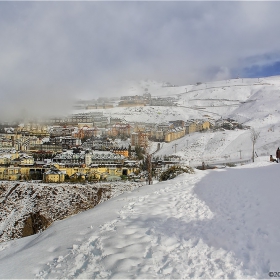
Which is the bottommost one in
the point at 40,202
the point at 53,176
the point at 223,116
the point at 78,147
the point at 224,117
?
the point at 40,202

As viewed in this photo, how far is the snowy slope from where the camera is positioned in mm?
3283

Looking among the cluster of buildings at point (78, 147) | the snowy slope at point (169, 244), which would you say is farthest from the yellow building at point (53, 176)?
the snowy slope at point (169, 244)

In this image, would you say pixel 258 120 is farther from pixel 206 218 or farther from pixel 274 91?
pixel 206 218

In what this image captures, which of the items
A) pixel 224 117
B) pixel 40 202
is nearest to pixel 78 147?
pixel 40 202

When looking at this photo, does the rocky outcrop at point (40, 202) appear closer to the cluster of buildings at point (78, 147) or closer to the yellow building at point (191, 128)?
the cluster of buildings at point (78, 147)

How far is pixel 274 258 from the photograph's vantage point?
320 cm

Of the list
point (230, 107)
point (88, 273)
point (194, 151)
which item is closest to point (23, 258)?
point (88, 273)

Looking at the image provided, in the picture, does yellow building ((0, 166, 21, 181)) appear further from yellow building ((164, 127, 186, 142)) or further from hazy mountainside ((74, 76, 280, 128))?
hazy mountainside ((74, 76, 280, 128))

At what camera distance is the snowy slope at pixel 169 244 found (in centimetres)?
328

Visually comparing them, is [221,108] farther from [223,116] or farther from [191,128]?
[191,128]

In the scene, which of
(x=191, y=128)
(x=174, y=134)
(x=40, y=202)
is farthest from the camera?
(x=191, y=128)

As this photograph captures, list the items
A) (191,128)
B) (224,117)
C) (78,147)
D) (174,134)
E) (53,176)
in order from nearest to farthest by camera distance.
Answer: (53,176) < (174,134) < (78,147) < (191,128) < (224,117)

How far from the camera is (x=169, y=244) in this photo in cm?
396

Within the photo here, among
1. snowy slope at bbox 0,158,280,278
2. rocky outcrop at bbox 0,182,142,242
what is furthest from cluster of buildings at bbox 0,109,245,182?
snowy slope at bbox 0,158,280,278
